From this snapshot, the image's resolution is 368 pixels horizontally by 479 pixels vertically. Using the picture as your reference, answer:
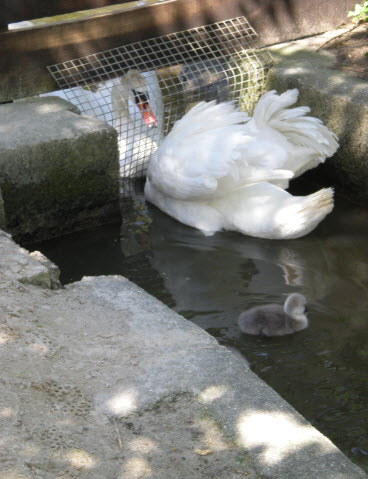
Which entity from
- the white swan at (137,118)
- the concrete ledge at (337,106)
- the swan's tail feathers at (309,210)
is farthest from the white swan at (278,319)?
the white swan at (137,118)

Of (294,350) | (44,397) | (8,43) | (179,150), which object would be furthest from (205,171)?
(44,397)

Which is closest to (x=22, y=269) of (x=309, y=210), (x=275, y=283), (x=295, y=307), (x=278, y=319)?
(x=278, y=319)

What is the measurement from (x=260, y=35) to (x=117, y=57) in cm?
152

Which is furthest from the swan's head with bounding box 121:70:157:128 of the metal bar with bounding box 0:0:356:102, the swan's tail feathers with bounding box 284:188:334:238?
the swan's tail feathers with bounding box 284:188:334:238

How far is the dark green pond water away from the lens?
11.5 ft

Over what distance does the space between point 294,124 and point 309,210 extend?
0.84 m

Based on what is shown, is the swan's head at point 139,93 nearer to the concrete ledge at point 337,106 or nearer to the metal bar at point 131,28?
the metal bar at point 131,28

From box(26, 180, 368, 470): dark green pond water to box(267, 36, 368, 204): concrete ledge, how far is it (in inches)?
13.2

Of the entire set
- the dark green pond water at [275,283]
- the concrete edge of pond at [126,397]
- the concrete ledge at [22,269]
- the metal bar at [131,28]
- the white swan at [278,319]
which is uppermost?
the metal bar at [131,28]

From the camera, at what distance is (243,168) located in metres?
5.07

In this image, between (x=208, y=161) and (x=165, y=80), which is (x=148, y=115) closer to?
(x=165, y=80)

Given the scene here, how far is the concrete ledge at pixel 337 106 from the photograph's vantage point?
5.66 meters

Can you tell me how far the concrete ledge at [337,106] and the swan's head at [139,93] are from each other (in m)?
1.23

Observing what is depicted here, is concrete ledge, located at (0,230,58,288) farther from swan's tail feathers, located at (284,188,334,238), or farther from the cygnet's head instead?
swan's tail feathers, located at (284,188,334,238)
